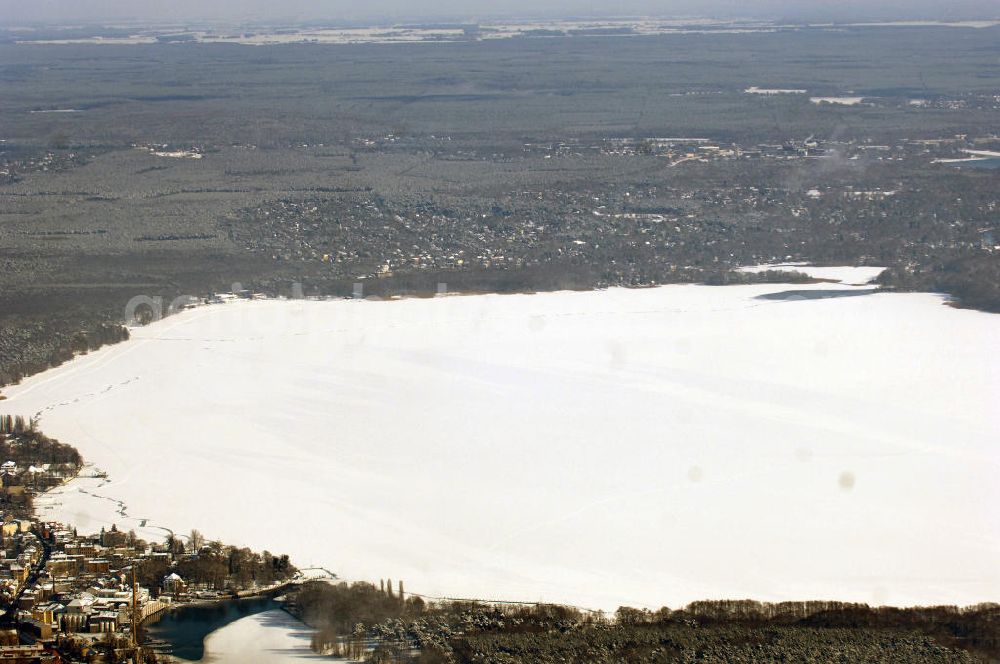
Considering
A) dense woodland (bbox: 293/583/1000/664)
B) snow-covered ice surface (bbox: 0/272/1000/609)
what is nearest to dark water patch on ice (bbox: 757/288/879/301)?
snow-covered ice surface (bbox: 0/272/1000/609)

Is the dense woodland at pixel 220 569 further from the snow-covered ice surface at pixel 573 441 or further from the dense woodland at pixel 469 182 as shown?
the dense woodland at pixel 469 182

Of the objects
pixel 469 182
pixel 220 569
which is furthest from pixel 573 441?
pixel 469 182

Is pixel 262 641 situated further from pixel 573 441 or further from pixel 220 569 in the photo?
pixel 573 441

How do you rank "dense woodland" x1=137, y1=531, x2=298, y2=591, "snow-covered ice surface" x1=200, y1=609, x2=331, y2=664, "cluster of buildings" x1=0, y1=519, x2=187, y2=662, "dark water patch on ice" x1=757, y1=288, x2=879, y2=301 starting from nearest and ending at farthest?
"snow-covered ice surface" x1=200, y1=609, x2=331, y2=664
"cluster of buildings" x1=0, y1=519, x2=187, y2=662
"dense woodland" x1=137, y1=531, x2=298, y2=591
"dark water patch on ice" x1=757, y1=288, x2=879, y2=301

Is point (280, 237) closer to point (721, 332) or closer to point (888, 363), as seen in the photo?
point (721, 332)

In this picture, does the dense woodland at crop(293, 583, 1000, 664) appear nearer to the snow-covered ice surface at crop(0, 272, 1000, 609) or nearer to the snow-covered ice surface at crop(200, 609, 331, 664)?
the snow-covered ice surface at crop(200, 609, 331, 664)

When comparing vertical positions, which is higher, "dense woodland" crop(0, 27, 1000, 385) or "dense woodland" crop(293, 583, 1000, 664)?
"dense woodland" crop(293, 583, 1000, 664)
